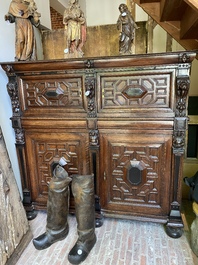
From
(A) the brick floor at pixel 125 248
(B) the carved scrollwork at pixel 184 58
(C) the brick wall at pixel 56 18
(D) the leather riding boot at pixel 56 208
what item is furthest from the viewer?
(C) the brick wall at pixel 56 18

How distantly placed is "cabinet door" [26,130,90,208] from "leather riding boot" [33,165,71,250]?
16 centimetres

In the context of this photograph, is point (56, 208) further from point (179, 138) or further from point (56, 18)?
point (56, 18)

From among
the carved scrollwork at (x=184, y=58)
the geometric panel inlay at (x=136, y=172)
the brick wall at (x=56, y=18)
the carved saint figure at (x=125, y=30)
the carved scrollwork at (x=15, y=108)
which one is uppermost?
the brick wall at (x=56, y=18)

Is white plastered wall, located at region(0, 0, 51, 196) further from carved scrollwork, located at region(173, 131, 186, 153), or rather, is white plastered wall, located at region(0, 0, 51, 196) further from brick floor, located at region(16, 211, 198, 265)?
carved scrollwork, located at region(173, 131, 186, 153)

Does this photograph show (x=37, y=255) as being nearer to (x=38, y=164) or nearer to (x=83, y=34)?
(x=38, y=164)

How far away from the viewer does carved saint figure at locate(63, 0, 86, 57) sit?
149cm

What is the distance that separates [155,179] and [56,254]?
877 millimetres

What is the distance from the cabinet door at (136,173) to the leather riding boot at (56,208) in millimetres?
301

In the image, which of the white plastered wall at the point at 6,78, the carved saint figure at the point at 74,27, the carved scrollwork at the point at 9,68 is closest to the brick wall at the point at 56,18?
the white plastered wall at the point at 6,78

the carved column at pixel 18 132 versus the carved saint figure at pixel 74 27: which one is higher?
the carved saint figure at pixel 74 27

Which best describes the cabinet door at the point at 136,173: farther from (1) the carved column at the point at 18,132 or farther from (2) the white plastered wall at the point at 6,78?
(2) the white plastered wall at the point at 6,78

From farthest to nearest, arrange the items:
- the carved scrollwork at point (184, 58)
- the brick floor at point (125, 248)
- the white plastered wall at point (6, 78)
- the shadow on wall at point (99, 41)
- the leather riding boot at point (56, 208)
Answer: the shadow on wall at point (99, 41), the white plastered wall at point (6, 78), the leather riding boot at point (56, 208), the brick floor at point (125, 248), the carved scrollwork at point (184, 58)

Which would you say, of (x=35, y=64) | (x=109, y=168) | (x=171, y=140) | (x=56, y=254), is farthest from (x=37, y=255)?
(x=35, y=64)

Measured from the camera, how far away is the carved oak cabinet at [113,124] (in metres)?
1.38
